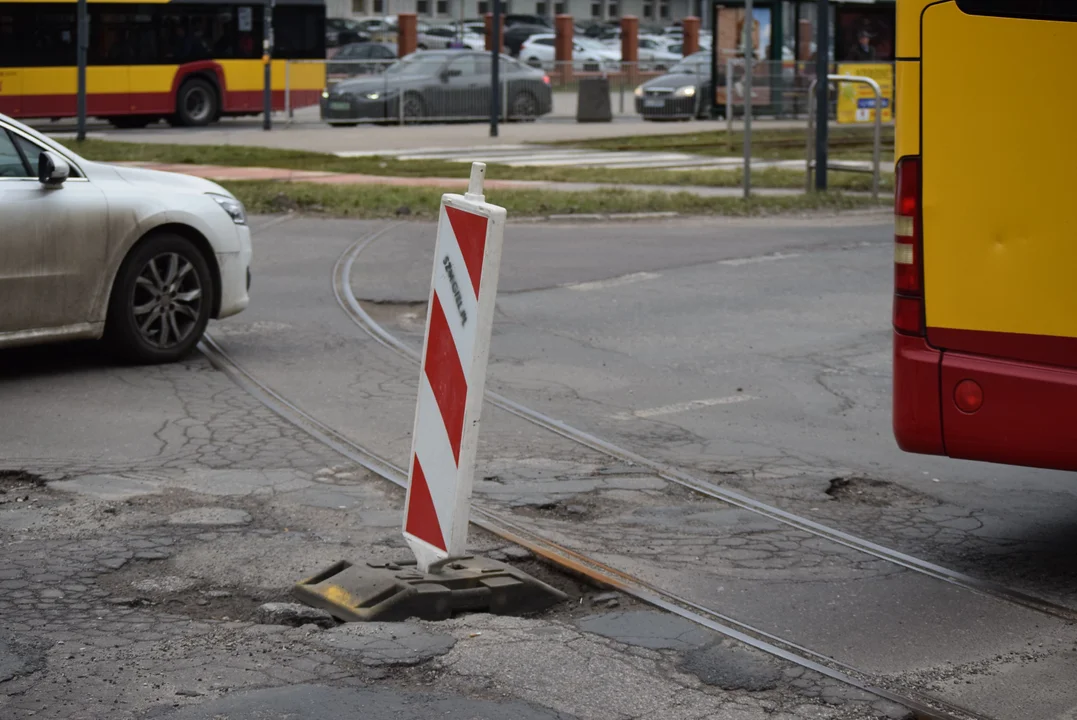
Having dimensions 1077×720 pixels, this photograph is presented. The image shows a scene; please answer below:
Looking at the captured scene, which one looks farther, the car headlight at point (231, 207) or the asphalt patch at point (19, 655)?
the car headlight at point (231, 207)

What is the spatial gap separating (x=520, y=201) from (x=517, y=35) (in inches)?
2058

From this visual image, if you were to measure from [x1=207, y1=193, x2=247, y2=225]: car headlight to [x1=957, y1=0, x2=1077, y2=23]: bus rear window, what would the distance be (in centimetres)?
535

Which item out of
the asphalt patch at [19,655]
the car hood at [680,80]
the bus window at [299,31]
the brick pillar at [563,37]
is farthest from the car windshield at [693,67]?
the asphalt patch at [19,655]

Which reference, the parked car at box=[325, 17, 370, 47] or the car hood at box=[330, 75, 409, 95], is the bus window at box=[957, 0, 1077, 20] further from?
the parked car at box=[325, 17, 370, 47]

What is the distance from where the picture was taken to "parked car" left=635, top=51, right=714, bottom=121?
3572 cm

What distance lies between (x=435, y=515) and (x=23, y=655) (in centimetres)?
133

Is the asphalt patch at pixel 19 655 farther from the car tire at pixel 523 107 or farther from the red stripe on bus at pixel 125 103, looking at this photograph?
the car tire at pixel 523 107

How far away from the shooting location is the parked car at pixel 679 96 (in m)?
35.7

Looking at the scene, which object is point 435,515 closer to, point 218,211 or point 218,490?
point 218,490

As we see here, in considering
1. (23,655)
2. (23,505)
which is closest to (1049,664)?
(23,655)

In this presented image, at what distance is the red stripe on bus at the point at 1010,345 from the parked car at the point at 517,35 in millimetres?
61217

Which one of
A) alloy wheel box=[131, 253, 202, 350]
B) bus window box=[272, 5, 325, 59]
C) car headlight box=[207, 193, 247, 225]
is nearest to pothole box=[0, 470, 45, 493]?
alloy wheel box=[131, 253, 202, 350]

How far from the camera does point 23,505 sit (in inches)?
234

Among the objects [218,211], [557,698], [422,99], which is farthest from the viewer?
[422,99]
